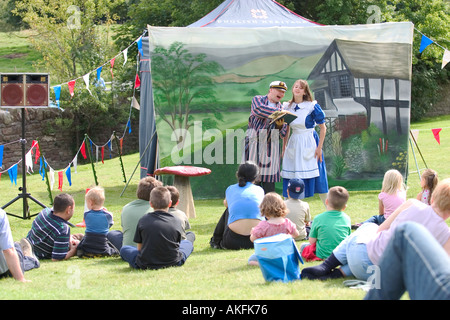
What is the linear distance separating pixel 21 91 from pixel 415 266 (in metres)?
7.07

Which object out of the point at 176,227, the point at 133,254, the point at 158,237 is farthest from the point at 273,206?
the point at 133,254

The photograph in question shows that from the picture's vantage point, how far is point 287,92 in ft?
34.6

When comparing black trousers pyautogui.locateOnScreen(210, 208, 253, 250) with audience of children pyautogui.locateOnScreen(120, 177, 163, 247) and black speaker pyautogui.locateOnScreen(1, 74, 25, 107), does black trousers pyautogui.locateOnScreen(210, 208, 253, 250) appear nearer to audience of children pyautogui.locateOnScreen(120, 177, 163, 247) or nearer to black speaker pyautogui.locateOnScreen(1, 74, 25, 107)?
audience of children pyautogui.locateOnScreen(120, 177, 163, 247)

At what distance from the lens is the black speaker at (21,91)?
8711mm

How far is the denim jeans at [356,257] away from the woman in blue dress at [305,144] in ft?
10.6

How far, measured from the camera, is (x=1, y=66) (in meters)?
31.8

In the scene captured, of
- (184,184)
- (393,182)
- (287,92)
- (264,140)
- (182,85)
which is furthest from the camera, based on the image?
(287,92)

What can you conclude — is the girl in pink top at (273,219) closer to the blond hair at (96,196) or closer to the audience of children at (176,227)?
the audience of children at (176,227)

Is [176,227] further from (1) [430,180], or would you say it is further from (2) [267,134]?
(2) [267,134]

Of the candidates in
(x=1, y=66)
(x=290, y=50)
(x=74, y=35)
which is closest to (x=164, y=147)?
(x=290, y=50)

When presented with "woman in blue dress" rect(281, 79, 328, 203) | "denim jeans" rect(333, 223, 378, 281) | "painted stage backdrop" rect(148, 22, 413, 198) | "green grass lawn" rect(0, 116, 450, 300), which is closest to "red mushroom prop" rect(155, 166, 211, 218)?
"green grass lawn" rect(0, 116, 450, 300)

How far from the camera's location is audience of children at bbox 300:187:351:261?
17.3ft

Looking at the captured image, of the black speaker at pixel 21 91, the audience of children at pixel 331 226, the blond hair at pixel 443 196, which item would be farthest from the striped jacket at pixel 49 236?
the blond hair at pixel 443 196
